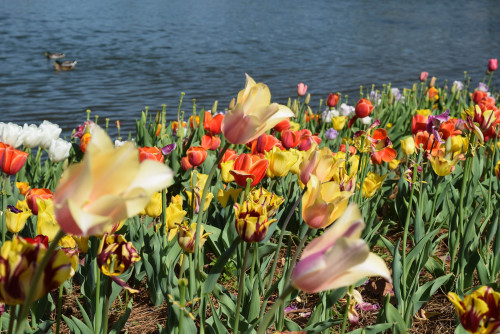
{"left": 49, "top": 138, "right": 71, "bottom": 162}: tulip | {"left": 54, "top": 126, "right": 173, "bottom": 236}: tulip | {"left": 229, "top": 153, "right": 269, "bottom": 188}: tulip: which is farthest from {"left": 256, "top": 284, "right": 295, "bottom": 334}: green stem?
{"left": 49, "top": 138, "right": 71, "bottom": 162}: tulip

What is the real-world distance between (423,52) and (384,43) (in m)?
1.28

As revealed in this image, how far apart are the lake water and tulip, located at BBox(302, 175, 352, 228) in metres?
5.70

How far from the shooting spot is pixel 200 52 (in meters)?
11.4

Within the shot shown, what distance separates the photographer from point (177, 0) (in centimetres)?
2238

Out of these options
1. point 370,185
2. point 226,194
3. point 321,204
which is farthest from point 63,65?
point 321,204

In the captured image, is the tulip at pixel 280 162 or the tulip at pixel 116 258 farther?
the tulip at pixel 280 162

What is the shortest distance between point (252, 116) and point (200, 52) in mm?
10565

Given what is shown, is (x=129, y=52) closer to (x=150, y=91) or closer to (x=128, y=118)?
(x=150, y=91)

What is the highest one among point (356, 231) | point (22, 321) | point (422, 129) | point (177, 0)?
point (356, 231)

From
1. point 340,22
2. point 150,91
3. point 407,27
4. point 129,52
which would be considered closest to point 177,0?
point 340,22

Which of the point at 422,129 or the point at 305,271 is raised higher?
the point at 305,271

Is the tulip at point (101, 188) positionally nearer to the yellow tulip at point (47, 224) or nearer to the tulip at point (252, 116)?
the tulip at point (252, 116)

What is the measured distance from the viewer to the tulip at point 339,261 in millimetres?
755

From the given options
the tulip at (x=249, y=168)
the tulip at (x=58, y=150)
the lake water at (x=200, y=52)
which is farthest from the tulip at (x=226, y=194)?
the lake water at (x=200, y=52)
